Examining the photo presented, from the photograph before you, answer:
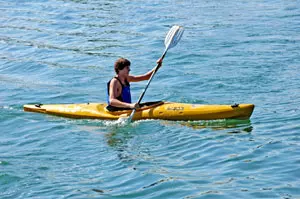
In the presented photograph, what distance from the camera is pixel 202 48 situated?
15664 millimetres

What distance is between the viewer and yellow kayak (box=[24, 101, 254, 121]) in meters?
9.52

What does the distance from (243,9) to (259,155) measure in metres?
11.9

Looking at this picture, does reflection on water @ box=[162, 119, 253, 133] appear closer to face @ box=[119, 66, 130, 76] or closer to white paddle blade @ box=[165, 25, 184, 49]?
face @ box=[119, 66, 130, 76]

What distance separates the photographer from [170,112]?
9828 millimetres

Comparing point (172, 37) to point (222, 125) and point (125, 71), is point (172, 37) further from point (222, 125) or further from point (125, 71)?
point (222, 125)

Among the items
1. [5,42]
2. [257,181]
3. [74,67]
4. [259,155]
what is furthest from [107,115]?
[5,42]

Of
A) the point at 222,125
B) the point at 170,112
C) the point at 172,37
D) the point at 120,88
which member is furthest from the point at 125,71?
the point at 222,125

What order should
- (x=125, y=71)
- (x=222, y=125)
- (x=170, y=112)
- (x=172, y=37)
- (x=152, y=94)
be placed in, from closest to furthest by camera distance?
(x=222, y=125) < (x=170, y=112) < (x=125, y=71) < (x=172, y=37) < (x=152, y=94)

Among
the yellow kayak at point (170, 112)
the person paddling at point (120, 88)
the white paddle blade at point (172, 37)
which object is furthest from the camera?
the white paddle blade at point (172, 37)

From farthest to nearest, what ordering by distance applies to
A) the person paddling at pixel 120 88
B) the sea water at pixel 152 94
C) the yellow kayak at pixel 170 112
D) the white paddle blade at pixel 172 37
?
the white paddle blade at pixel 172 37
the person paddling at pixel 120 88
the yellow kayak at pixel 170 112
the sea water at pixel 152 94

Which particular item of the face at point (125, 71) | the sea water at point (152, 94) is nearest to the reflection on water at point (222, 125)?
the sea water at point (152, 94)

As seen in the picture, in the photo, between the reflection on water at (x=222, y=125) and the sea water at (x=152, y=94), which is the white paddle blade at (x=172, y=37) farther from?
the reflection on water at (x=222, y=125)

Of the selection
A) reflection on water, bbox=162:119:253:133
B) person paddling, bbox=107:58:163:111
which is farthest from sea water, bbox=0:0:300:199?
person paddling, bbox=107:58:163:111

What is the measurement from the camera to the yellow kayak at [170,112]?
31.2ft
